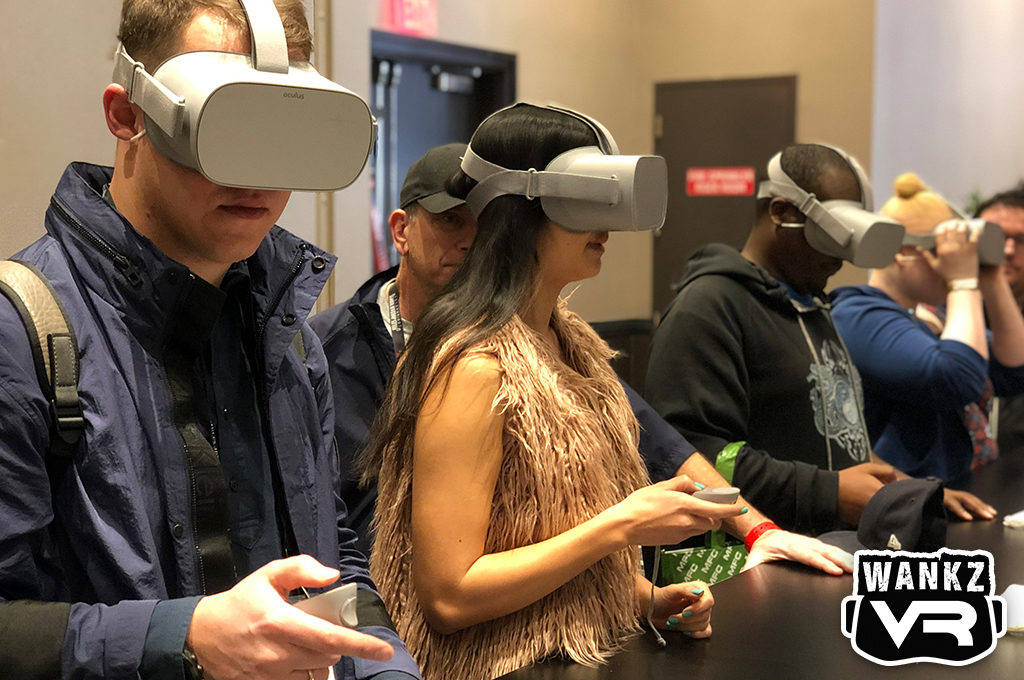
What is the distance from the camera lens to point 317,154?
1201mm

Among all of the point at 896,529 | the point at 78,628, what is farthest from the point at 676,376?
the point at 78,628

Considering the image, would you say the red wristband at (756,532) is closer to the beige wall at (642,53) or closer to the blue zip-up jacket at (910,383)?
the blue zip-up jacket at (910,383)

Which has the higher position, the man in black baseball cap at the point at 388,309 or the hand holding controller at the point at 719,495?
the man in black baseball cap at the point at 388,309

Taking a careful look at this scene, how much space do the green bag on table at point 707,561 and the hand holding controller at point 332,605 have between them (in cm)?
105

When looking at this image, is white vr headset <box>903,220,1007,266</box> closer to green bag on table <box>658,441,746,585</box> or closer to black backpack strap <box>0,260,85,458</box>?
green bag on table <box>658,441,746,585</box>

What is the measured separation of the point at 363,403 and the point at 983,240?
2.00m

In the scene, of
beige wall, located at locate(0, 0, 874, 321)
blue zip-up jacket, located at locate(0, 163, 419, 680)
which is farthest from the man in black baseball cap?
beige wall, located at locate(0, 0, 874, 321)

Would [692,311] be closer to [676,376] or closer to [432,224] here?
[676,376]

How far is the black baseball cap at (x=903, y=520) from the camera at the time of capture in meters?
2.01

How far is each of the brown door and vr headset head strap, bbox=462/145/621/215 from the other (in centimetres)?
490

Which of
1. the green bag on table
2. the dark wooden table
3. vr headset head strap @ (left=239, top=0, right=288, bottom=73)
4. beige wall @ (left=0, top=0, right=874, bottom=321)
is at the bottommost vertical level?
the green bag on table

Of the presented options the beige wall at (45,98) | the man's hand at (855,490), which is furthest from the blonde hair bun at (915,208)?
the beige wall at (45,98)

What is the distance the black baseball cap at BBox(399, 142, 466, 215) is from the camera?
2.15 m

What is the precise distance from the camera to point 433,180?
2.20 m
